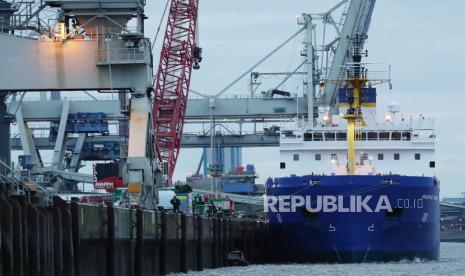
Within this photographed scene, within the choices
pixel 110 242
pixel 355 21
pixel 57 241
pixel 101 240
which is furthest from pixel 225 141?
pixel 57 241

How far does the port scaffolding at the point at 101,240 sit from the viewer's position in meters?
23.7

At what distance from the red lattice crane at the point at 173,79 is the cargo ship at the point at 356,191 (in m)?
37.1

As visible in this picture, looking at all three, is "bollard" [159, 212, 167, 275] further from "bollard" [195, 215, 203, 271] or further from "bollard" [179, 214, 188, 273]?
"bollard" [195, 215, 203, 271]

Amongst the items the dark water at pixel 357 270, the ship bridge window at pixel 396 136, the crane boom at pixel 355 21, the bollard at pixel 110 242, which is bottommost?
the dark water at pixel 357 270

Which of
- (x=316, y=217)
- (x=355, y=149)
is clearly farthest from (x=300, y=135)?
(x=316, y=217)

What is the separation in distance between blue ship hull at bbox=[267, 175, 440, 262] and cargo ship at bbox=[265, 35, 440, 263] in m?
0.04

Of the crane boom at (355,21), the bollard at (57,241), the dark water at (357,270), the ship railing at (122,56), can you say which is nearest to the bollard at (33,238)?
the bollard at (57,241)

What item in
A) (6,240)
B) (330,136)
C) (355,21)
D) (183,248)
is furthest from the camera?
(355,21)

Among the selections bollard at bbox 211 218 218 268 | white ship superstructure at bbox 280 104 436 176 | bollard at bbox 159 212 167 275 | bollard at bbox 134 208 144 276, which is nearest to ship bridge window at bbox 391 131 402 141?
white ship superstructure at bbox 280 104 436 176

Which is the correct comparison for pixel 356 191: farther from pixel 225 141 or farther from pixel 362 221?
pixel 225 141

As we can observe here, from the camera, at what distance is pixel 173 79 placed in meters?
105

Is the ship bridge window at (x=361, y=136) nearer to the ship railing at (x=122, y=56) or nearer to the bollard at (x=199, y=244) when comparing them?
the bollard at (x=199, y=244)

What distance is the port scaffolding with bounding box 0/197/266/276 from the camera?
2373cm

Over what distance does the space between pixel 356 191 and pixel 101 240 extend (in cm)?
2683
